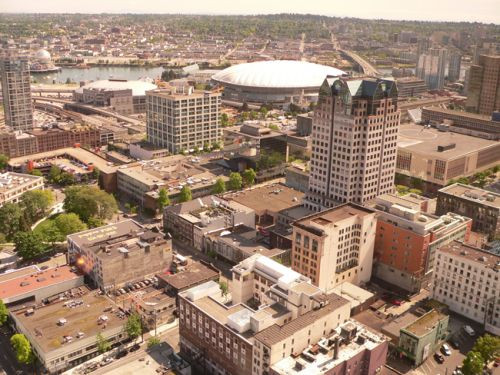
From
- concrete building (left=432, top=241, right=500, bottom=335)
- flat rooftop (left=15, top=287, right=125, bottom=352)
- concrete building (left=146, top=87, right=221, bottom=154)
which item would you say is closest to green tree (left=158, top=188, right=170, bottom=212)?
flat rooftop (left=15, top=287, right=125, bottom=352)

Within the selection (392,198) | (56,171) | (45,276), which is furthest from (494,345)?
(56,171)

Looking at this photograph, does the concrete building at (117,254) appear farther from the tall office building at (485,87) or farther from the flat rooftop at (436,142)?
the tall office building at (485,87)

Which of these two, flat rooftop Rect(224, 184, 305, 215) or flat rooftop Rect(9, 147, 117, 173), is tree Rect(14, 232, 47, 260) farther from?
flat rooftop Rect(9, 147, 117, 173)

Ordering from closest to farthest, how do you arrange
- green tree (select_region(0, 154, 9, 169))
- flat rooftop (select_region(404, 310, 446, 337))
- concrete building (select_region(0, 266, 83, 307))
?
flat rooftop (select_region(404, 310, 446, 337)), concrete building (select_region(0, 266, 83, 307)), green tree (select_region(0, 154, 9, 169))

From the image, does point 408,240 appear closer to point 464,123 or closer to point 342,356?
point 342,356

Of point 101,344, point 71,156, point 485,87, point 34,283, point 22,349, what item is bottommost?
point 101,344

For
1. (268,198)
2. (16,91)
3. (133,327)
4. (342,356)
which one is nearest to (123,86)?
(16,91)

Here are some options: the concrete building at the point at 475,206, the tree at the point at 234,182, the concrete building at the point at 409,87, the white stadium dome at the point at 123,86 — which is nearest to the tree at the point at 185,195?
the tree at the point at 234,182
